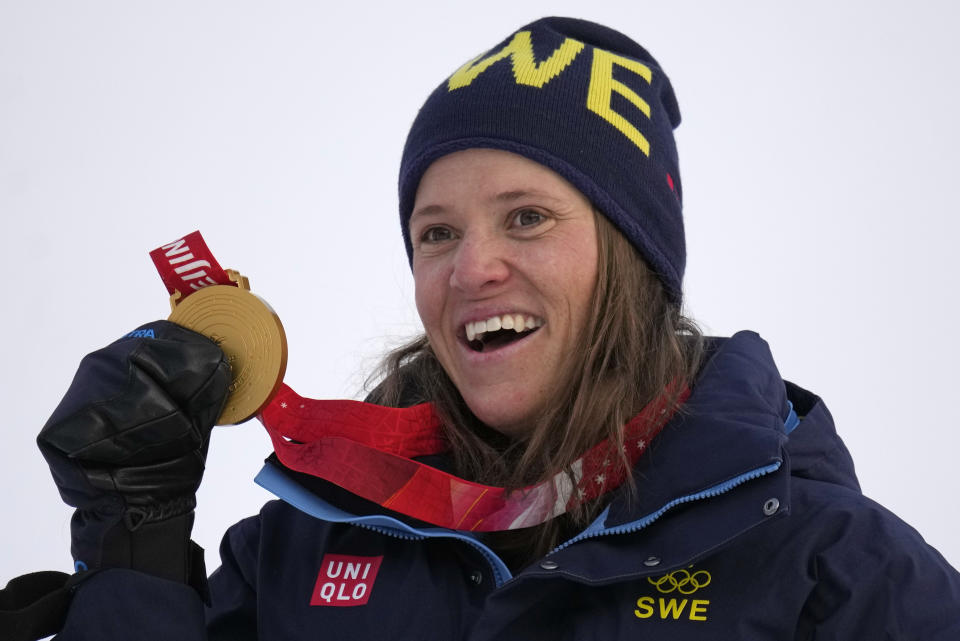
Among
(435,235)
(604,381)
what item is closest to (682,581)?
(604,381)

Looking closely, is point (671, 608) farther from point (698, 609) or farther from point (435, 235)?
point (435, 235)

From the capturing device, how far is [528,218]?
1.78m

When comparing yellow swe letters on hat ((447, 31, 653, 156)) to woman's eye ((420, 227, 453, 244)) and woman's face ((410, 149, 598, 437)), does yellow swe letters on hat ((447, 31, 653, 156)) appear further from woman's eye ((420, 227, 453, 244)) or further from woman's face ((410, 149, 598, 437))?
woman's eye ((420, 227, 453, 244))

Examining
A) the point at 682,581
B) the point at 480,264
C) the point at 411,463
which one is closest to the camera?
the point at 682,581

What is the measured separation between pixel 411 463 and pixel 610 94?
2.66ft

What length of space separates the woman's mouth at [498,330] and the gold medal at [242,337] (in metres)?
0.36

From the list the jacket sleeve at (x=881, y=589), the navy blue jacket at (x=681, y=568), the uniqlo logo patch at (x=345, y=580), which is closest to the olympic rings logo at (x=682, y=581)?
the navy blue jacket at (x=681, y=568)

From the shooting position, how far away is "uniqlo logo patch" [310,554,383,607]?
1767mm

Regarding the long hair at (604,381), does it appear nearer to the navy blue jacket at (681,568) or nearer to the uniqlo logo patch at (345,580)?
the navy blue jacket at (681,568)

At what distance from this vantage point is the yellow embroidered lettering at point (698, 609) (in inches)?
58.1

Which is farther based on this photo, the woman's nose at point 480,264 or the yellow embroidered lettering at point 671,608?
the woman's nose at point 480,264

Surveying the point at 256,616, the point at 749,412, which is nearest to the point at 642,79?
the point at 749,412

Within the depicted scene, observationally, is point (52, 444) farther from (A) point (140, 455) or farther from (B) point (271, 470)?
(B) point (271, 470)

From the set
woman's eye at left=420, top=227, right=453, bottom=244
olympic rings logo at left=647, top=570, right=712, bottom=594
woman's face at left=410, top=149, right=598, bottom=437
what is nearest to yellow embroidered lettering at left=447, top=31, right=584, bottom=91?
woman's face at left=410, top=149, right=598, bottom=437
